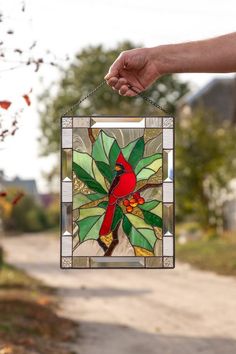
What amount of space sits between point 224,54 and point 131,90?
23.9 inches

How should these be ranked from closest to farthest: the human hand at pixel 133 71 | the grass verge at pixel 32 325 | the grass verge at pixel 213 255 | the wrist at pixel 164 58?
the wrist at pixel 164 58, the human hand at pixel 133 71, the grass verge at pixel 32 325, the grass verge at pixel 213 255

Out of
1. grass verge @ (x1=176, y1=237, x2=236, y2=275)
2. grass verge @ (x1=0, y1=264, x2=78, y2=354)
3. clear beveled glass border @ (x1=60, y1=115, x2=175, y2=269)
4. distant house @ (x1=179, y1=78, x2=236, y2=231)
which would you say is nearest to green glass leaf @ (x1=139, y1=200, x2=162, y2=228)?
clear beveled glass border @ (x1=60, y1=115, x2=175, y2=269)

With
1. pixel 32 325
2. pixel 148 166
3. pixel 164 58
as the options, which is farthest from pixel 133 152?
pixel 32 325

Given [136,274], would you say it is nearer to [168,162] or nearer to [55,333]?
[55,333]

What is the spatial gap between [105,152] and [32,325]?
33.2ft

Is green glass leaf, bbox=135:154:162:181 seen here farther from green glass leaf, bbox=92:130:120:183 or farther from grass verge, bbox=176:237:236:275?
grass verge, bbox=176:237:236:275

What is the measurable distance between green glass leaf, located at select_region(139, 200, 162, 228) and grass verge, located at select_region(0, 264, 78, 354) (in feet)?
12.5

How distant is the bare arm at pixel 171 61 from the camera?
11.9ft

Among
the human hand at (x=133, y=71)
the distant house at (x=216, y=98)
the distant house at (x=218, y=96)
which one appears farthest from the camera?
the distant house at (x=218, y=96)

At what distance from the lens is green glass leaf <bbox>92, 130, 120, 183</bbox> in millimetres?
4449

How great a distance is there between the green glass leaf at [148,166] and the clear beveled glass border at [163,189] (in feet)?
0.11

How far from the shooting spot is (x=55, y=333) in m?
13.8

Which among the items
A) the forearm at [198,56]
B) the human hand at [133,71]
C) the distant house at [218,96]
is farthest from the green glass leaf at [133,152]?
the distant house at [218,96]

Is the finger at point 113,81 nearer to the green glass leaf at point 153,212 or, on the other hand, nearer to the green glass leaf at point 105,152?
the green glass leaf at point 105,152
